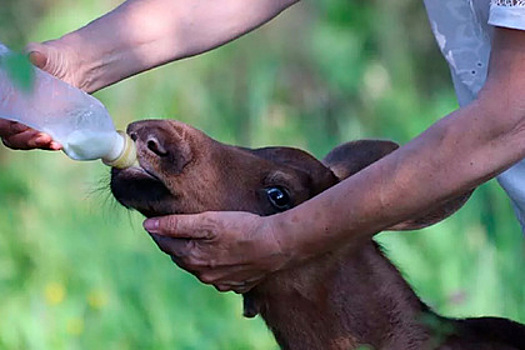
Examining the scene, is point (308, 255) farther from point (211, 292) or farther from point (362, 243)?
point (211, 292)

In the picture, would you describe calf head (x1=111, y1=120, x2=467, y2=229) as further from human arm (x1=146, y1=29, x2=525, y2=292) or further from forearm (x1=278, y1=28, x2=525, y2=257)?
forearm (x1=278, y1=28, x2=525, y2=257)

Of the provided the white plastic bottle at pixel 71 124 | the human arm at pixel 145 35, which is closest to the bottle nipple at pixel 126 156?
the white plastic bottle at pixel 71 124

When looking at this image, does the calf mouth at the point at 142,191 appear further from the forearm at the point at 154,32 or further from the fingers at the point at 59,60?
the forearm at the point at 154,32

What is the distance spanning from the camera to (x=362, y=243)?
4855 mm

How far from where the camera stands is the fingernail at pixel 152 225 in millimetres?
4363

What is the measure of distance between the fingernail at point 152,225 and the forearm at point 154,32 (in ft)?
2.29

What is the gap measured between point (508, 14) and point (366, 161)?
51.8 inches

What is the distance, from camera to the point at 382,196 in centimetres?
411

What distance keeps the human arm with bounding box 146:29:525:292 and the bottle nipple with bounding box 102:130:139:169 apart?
0.17m

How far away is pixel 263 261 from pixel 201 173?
1.38 feet

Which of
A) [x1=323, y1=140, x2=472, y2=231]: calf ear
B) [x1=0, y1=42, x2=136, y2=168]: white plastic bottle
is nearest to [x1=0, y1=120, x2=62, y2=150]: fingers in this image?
[x1=0, y1=42, x2=136, y2=168]: white plastic bottle

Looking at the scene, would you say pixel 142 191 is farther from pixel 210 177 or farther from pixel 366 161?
pixel 366 161

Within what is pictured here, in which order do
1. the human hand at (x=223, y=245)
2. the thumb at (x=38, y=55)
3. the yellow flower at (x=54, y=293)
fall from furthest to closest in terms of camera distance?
the yellow flower at (x=54, y=293), the thumb at (x=38, y=55), the human hand at (x=223, y=245)

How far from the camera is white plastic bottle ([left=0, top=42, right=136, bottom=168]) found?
433 cm
